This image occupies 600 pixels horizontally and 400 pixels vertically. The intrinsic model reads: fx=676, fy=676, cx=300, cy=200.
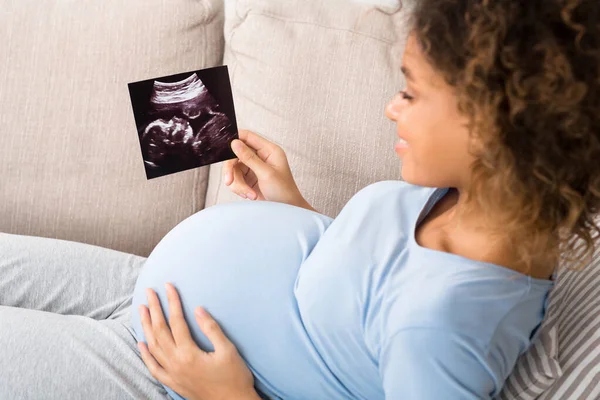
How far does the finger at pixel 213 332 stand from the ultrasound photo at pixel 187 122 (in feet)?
1.09

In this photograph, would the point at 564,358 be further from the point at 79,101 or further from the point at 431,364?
the point at 79,101

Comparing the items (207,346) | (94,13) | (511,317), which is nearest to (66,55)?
(94,13)

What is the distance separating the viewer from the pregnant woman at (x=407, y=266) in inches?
30.1

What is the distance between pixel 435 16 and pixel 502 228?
28cm

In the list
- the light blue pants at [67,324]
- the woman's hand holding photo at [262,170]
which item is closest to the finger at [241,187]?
the woman's hand holding photo at [262,170]

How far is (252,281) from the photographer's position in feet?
3.43

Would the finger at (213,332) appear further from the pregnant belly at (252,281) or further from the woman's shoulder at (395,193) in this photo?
the woman's shoulder at (395,193)

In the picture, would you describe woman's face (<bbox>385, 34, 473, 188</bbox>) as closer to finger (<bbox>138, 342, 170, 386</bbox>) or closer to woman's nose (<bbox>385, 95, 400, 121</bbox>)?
woman's nose (<bbox>385, 95, 400, 121</bbox>)

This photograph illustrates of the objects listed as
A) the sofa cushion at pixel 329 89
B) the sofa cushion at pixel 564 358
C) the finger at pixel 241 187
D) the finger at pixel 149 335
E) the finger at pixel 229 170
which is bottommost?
the finger at pixel 149 335

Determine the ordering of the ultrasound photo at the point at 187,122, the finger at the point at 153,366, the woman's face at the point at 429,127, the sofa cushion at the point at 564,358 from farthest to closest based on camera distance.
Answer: the ultrasound photo at the point at 187,122
the finger at the point at 153,366
the sofa cushion at the point at 564,358
the woman's face at the point at 429,127

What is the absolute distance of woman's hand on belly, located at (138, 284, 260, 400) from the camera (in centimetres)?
100

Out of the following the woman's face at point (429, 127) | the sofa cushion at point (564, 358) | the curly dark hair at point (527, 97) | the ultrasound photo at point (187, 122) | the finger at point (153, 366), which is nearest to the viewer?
the curly dark hair at point (527, 97)

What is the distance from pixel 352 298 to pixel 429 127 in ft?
0.87

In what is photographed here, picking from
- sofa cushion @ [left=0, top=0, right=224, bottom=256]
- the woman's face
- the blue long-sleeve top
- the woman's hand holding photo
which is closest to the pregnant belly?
the blue long-sleeve top
